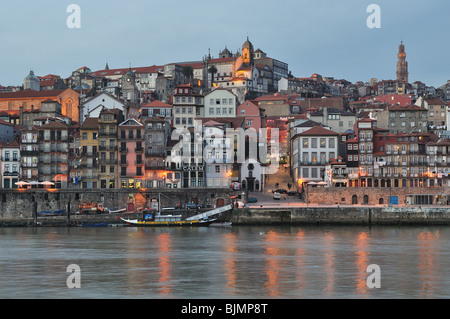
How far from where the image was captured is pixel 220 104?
117 meters

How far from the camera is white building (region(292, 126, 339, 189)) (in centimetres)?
10038

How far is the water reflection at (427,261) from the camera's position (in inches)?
1637

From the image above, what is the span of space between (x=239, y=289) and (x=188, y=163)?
185 ft

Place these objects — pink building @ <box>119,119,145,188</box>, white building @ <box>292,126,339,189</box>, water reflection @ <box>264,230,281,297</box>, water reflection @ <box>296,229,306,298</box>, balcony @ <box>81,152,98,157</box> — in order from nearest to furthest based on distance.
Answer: water reflection @ <box>264,230,281,297</box> < water reflection @ <box>296,229,306,298</box> < pink building @ <box>119,119,145,188</box> < balcony @ <box>81,152,98,157</box> < white building @ <box>292,126,339,189</box>

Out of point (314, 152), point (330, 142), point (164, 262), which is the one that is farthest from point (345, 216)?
point (164, 262)

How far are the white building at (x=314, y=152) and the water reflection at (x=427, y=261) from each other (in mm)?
27537

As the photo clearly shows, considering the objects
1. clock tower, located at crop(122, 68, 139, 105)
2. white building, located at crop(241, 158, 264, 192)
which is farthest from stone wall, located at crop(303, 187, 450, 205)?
clock tower, located at crop(122, 68, 139, 105)

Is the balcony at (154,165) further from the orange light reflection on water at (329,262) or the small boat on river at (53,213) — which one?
the orange light reflection on water at (329,262)

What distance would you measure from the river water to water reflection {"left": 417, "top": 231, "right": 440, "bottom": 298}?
70mm

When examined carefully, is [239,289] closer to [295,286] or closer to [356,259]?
[295,286]

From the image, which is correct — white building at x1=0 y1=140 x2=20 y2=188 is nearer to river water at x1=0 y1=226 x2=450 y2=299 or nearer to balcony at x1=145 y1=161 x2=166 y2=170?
balcony at x1=145 y1=161 x2=166 y2=170

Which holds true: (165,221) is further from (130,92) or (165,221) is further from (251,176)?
(130,92)

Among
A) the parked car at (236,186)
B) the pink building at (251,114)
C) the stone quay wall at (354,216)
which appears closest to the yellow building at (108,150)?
the parked car at (236,186)
